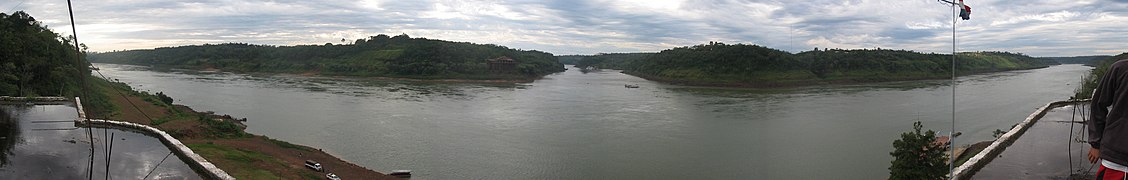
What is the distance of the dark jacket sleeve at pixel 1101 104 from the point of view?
2.25m

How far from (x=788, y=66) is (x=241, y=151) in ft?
143

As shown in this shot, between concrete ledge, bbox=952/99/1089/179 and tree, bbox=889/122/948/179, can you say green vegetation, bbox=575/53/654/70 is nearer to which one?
concrete ledge, bbox=952/99/1089/179

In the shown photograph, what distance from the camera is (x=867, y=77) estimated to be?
166 feet

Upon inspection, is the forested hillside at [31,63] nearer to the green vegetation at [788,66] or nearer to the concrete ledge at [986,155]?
the concrete ledge at [986,155]

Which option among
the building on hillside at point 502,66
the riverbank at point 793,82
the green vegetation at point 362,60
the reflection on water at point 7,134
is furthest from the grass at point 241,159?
the building on hillside at point 502,66

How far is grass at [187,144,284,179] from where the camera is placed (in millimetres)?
10328

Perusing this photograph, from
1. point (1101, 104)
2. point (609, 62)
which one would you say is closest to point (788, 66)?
point (1101, 104)

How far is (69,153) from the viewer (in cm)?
979

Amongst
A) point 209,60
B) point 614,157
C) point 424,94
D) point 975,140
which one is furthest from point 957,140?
point 209,60

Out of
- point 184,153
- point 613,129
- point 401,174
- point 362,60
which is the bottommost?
point 401,174

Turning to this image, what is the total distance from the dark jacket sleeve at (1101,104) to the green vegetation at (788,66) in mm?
43686

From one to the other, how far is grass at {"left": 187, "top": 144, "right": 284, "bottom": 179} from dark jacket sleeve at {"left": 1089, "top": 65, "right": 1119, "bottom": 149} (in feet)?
34.4

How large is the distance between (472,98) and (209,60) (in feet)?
164

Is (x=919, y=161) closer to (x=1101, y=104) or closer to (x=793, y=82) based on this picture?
(x=1101, y=104)
